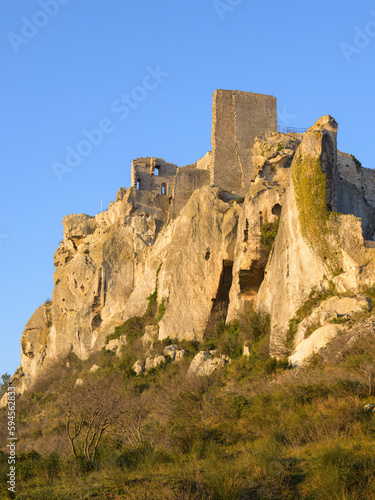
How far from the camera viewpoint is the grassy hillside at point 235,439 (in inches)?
392

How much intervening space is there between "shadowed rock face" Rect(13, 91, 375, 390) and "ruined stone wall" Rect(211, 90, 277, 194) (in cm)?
10

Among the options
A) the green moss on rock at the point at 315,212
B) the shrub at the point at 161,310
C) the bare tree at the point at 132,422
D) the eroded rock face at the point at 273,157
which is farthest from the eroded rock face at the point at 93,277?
the bare tree at the point at 132,422

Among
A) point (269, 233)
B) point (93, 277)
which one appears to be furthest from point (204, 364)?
point (93, 277)

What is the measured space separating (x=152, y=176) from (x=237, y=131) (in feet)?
38.7

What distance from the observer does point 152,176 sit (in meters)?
47.9

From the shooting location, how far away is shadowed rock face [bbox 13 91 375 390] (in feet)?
75.9

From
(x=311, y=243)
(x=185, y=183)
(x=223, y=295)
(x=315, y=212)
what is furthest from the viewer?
(x=185, y=183)

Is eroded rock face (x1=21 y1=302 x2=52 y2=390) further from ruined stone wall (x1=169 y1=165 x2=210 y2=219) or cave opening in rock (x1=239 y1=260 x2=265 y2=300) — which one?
cave opening in rock (x1=239 y1=260 x2=265 y2=300)

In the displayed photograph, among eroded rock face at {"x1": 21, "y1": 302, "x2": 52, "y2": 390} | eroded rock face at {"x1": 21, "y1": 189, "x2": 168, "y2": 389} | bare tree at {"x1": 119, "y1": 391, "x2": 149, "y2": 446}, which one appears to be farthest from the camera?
eroded rock face at {"x1": 21, "y1": 302, "x2": 52, "y2": 390}

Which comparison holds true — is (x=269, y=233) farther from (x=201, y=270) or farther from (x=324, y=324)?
(x=324, y=324)

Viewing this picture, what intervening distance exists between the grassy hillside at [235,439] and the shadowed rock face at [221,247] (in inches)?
99.5

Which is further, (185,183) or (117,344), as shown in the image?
(185,183)

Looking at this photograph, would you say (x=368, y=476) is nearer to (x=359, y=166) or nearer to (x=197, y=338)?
(x=197, y=338)

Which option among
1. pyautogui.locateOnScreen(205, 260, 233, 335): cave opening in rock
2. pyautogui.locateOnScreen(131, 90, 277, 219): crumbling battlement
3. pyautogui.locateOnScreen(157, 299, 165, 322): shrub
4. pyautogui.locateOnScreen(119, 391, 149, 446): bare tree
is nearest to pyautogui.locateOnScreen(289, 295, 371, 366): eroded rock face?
pyautogui.locateOnScreen(119, 391, 149, 446): bare tree
